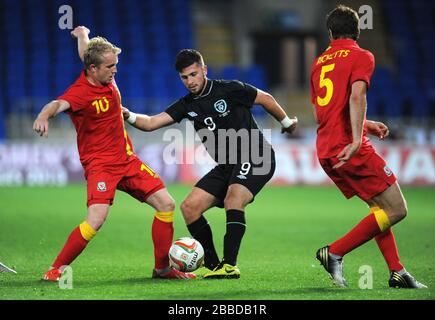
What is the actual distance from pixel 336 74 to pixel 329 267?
146 centimetres

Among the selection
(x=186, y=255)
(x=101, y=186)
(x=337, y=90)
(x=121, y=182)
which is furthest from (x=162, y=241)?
(x=337, y=90)

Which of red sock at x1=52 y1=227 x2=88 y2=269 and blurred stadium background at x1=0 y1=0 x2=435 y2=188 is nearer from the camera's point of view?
red sock at x1=52 y1=227 x2=88 y2=269

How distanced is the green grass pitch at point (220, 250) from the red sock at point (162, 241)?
0.19 m

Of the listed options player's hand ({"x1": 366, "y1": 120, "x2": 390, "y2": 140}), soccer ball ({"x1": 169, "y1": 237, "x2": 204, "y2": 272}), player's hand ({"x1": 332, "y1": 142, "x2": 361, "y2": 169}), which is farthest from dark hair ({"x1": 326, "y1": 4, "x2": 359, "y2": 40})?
soccer ball ({"x1": 169, "y1": 237, "x2": 204, "y2": 272})

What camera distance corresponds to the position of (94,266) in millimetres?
7496

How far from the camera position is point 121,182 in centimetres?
689

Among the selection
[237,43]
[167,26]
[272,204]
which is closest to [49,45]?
[167,26]

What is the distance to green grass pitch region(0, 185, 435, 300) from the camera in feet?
19.7

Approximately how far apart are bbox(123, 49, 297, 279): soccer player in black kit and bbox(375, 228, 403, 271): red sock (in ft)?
4.00

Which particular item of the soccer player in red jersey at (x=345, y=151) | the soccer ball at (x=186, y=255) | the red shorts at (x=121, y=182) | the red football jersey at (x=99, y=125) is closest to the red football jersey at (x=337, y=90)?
the soccer player in red jersey at (x=345, y=151)

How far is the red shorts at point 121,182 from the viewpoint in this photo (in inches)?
261

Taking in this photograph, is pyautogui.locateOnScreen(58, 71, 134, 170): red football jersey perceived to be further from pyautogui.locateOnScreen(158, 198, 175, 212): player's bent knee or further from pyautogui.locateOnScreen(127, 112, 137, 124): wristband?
pyautogui.locateOnScreen(158, 198, 175, 212): player's bent knee

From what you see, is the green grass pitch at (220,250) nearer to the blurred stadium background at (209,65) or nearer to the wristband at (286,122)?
the wristband at (286,122)

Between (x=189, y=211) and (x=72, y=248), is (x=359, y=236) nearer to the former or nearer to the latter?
(x=189, y=211)
